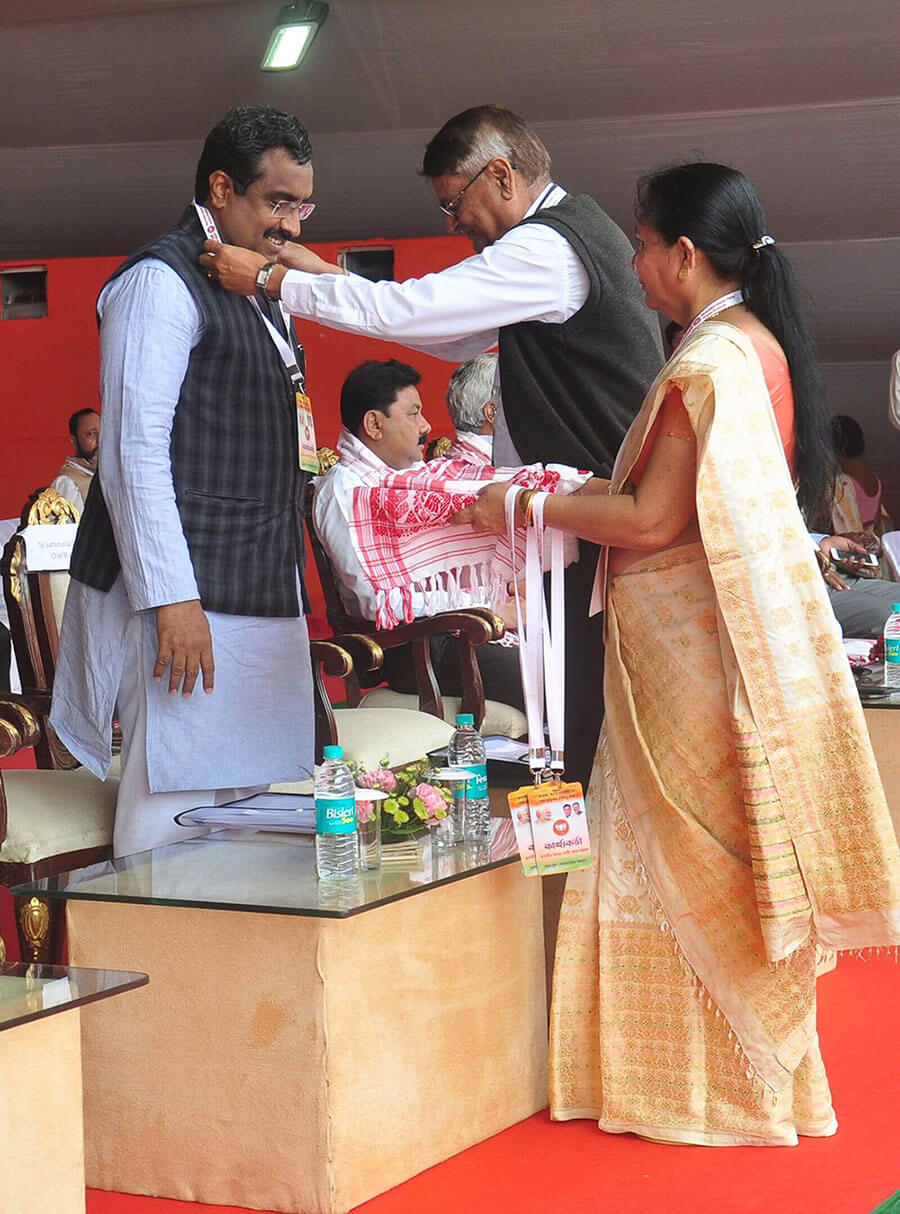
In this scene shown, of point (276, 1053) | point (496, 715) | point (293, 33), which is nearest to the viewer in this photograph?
point (276, 1053)

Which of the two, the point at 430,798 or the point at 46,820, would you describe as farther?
the point at 46,820

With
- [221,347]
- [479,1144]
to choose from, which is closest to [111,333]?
[221,347]

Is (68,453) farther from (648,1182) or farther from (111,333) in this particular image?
(648,1182)

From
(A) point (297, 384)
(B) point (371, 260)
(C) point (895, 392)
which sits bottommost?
(A) point (297, 384)

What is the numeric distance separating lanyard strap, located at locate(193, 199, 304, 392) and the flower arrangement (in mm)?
683

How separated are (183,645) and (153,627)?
7cm

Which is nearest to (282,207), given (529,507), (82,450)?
(529,507)

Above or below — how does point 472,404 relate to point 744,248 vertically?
above

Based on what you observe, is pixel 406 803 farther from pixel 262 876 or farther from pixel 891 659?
pixel 891 659

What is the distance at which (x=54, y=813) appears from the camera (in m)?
2.33

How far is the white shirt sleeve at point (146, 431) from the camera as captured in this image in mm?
2154

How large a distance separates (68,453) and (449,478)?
5.27 m

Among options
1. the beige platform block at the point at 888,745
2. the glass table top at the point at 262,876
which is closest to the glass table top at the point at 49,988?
the glass table top at the point at 262,876

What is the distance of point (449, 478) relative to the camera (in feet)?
7.38
